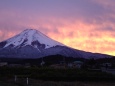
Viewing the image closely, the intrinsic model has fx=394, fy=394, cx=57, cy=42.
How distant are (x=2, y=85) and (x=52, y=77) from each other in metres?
16.0

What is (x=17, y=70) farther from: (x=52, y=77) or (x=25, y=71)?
(x=52, y=77)

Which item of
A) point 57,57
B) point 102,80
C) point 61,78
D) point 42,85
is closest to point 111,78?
point 102,80

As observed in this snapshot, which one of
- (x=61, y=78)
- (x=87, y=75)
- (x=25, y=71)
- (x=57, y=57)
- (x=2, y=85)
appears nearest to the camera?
(x=2, y=85)

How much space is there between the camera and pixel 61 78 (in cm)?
4912

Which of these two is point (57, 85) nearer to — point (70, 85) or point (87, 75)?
point (70, 85)

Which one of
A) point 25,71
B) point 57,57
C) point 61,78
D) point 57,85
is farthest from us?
point 57,57

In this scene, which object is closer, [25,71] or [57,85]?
[57,85]

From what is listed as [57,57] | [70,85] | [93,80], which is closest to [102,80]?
[93,80]

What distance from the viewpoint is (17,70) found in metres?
64.6

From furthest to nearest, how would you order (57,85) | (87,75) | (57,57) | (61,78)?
(57,57)
(87,75)
(61,78)
(57,85)

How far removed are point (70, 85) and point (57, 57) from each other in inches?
4957

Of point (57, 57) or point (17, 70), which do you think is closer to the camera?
point (17, 70)

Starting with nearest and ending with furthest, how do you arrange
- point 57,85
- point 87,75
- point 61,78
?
1. point 57,85
2. point 61,78
3. point 87,75

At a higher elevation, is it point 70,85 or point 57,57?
point 57,57
